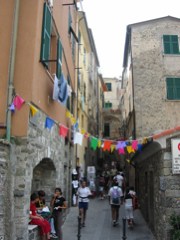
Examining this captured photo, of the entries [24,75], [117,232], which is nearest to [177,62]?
[117,232]

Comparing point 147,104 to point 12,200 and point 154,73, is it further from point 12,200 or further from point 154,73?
point 12,200

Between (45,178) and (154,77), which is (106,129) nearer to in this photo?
(154,77)

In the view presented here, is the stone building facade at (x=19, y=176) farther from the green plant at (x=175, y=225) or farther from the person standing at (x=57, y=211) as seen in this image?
the green plant at (x=175, y=225)

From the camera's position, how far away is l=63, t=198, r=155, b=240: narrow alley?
914 centimetres

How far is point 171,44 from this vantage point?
1634 centimetres

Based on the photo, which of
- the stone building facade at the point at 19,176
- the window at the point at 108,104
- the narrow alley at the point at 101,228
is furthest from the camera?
the window at the point at 108,104

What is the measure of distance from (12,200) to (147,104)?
1118 centimetres

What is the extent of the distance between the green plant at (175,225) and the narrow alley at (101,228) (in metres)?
1.35

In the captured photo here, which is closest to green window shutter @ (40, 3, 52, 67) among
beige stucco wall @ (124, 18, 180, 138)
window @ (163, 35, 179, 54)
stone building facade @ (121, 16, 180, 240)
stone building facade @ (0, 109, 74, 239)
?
stone building facade @ (0, 109, 74, 239)

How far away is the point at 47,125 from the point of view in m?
7.66

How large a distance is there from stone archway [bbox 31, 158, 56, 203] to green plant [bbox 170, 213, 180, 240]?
3.66 meters

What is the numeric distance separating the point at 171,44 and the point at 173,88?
2679 mm

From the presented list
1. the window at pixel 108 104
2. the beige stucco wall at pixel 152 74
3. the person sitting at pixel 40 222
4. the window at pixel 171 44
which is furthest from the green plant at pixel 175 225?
the window at pixel 108 104

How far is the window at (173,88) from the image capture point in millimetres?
15484
